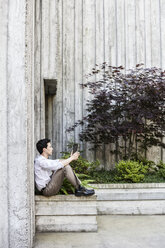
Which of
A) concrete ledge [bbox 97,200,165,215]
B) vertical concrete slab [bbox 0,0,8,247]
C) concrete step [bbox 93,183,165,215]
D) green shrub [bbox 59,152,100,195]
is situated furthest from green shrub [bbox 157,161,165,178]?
vertical concrete slab [bbox 0,0,8,247]

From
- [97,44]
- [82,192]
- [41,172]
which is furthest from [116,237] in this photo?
[97,44]

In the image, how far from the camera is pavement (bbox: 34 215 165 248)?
3650mm

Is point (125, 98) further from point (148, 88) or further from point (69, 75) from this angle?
point (69, 75)

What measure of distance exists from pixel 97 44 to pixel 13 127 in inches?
183

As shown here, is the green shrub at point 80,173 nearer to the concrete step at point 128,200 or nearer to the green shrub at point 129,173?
the concrete step at point 128,200

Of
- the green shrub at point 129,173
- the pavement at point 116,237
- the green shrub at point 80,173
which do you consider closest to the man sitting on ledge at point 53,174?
the green shrub at point 80,173

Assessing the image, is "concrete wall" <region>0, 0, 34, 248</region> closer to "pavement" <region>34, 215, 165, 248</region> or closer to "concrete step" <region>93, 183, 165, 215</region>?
"pavement" <region>34, 215, 165, 248</region>

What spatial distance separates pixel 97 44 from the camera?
292 inches

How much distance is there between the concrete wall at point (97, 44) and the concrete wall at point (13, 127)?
3.62 m

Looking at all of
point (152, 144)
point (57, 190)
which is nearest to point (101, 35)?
point (152, 144)

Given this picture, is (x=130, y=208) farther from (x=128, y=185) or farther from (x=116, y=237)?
(x=116, y=237)

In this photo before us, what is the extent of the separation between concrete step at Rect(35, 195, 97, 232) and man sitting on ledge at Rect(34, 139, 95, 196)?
115mm

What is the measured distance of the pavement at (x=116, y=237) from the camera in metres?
3.65

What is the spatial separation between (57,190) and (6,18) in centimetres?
227
